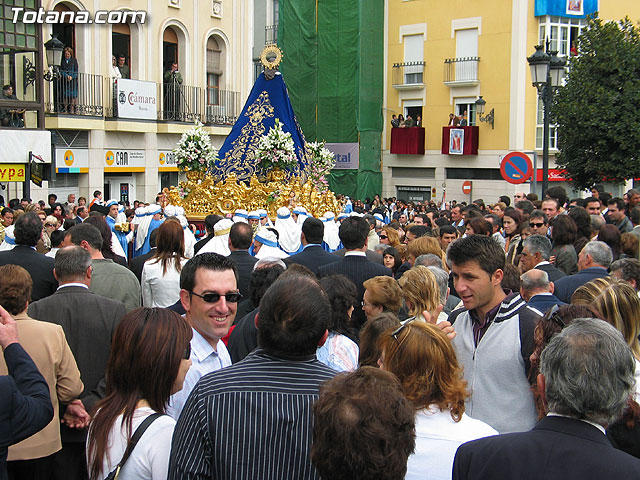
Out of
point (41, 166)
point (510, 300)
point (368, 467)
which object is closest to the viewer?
point (368, 467)

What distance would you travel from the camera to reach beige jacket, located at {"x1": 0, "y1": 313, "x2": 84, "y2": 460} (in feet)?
12.4

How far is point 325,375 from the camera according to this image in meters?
Answer: 2.70

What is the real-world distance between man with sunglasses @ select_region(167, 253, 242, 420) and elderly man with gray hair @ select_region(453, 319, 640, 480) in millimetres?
1601

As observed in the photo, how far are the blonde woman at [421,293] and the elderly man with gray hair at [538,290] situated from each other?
2.04ft

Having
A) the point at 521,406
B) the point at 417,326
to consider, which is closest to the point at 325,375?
the point at 417,326

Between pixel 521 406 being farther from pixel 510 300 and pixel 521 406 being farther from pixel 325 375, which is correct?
pixel 325 375

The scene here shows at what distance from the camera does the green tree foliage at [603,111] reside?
1605 cm

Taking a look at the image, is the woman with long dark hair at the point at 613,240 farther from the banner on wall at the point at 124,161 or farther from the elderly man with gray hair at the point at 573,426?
the banner on wall at the point at 124,161

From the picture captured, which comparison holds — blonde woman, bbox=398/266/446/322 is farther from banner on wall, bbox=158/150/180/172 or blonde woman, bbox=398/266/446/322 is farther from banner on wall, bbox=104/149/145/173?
banner on wall, bbox=158/150/180/172

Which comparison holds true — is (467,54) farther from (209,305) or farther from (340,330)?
(209,305)

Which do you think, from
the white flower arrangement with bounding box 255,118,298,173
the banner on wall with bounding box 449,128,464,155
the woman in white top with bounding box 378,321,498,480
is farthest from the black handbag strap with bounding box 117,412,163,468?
the banner on wall with bounding box 449,128,464,155

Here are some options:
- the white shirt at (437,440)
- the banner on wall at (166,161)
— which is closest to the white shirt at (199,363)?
the white shirt at (437,440)

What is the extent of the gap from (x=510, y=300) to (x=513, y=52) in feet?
85.4

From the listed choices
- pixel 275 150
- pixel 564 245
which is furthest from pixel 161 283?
pixel 275 150
